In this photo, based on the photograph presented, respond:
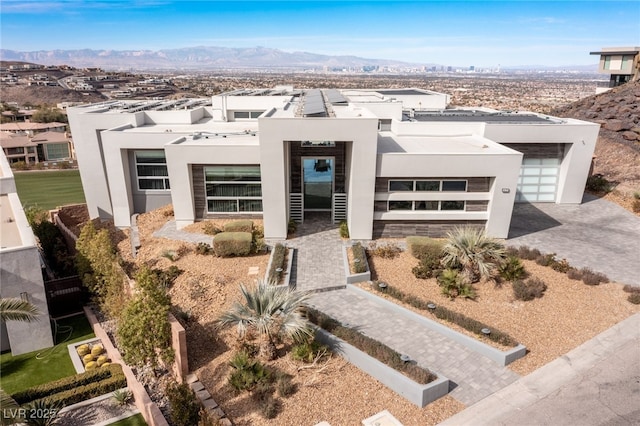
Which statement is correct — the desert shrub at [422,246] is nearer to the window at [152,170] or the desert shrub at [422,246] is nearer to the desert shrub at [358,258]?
the desert shrub at [358,258]

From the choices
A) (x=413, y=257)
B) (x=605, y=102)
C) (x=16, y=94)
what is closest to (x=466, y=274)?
(x=413, y=257)

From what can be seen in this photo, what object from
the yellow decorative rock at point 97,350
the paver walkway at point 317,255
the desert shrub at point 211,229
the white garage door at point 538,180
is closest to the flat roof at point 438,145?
the white garage door at point 538,180

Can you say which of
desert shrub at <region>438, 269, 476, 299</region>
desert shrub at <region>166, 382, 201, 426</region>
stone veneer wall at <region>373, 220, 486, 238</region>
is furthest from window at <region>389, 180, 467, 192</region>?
desert shrub at <region>166, 382, 201, 426</region>

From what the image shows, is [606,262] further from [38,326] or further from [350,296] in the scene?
[38,326]

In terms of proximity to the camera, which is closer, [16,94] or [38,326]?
[38,326]

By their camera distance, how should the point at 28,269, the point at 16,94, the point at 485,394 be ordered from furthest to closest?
the point at 16,94 → the point at 28,269 → the point at 485,394

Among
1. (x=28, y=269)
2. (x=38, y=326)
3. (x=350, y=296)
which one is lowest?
(x=38, y=326)

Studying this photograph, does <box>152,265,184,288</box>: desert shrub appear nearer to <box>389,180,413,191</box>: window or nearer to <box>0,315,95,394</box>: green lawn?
<box>0,315,95,394</box>: green lawn

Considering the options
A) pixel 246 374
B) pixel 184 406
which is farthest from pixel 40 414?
pixel 246 374
